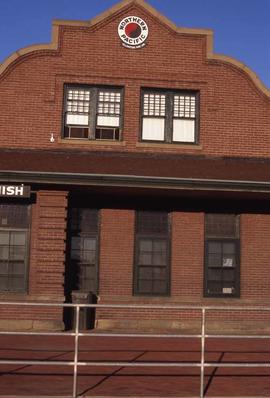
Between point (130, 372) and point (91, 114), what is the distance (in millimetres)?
9220

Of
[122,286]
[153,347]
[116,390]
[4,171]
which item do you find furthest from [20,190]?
[116,390]

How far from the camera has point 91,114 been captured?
680 inches

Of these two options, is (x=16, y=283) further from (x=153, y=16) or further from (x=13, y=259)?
(x=153, y=16)

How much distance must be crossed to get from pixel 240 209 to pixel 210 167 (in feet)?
5.03

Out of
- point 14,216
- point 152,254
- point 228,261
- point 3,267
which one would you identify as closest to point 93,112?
point 14,216

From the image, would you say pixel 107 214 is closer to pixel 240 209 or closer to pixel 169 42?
pixel 240 209

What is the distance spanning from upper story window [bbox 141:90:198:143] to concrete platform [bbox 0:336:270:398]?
243 inches

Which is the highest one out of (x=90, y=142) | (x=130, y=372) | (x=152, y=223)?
(x=90, y=142)

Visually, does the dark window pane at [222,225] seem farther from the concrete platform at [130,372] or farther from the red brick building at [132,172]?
the concrete platform at [130,372]

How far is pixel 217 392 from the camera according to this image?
8.46m

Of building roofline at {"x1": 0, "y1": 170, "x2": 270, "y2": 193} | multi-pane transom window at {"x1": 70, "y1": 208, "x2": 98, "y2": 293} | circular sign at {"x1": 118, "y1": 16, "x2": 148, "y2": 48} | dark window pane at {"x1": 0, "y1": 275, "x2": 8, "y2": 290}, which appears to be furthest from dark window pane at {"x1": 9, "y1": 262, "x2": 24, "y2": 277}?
circular sign at {"x1": 118, "y1": 16, "x2": 148, "y2": 48}

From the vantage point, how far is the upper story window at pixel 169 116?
17344 mm

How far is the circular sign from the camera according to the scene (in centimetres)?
1761

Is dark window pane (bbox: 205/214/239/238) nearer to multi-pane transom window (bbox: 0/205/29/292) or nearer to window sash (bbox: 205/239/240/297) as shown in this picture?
window sash (bbox: 205/239/240/297)
